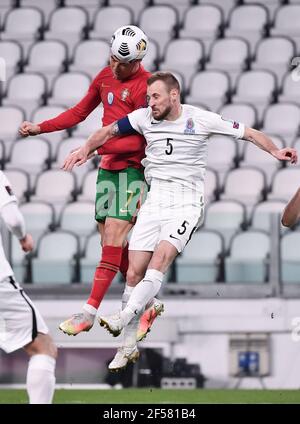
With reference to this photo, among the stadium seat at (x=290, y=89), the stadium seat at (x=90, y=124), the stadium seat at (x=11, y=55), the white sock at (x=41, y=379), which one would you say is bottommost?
the white sock at (x=41, y=379)

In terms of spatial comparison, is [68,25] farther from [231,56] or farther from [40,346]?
[40,346]

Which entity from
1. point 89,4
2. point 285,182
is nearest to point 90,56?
point 89,4

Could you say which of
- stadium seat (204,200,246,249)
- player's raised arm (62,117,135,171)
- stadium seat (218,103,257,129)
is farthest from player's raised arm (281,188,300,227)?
stadium seat (218,103,257,129)

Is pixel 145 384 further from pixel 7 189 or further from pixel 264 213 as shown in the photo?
pixel 7 189

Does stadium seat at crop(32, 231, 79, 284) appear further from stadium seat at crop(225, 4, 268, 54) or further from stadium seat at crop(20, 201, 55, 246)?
stadium seat at crop(225, 4, 268, 54)

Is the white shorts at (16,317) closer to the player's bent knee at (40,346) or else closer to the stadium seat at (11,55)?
the player's bent knee at (40,346)

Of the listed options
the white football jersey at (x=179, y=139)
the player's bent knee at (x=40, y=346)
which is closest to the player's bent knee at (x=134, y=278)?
the white football jersey at (x=179, y=139)

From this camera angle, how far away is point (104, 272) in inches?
376

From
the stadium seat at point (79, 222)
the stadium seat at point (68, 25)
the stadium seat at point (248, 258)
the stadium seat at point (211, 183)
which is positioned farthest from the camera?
the stadium seat at point (68, 25)

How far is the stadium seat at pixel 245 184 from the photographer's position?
1530 centimetres

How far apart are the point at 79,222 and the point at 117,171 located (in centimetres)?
488

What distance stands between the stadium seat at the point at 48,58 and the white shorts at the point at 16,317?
11.0 metres

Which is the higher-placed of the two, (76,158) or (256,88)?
(256,88)

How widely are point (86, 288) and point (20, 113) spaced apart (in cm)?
465
